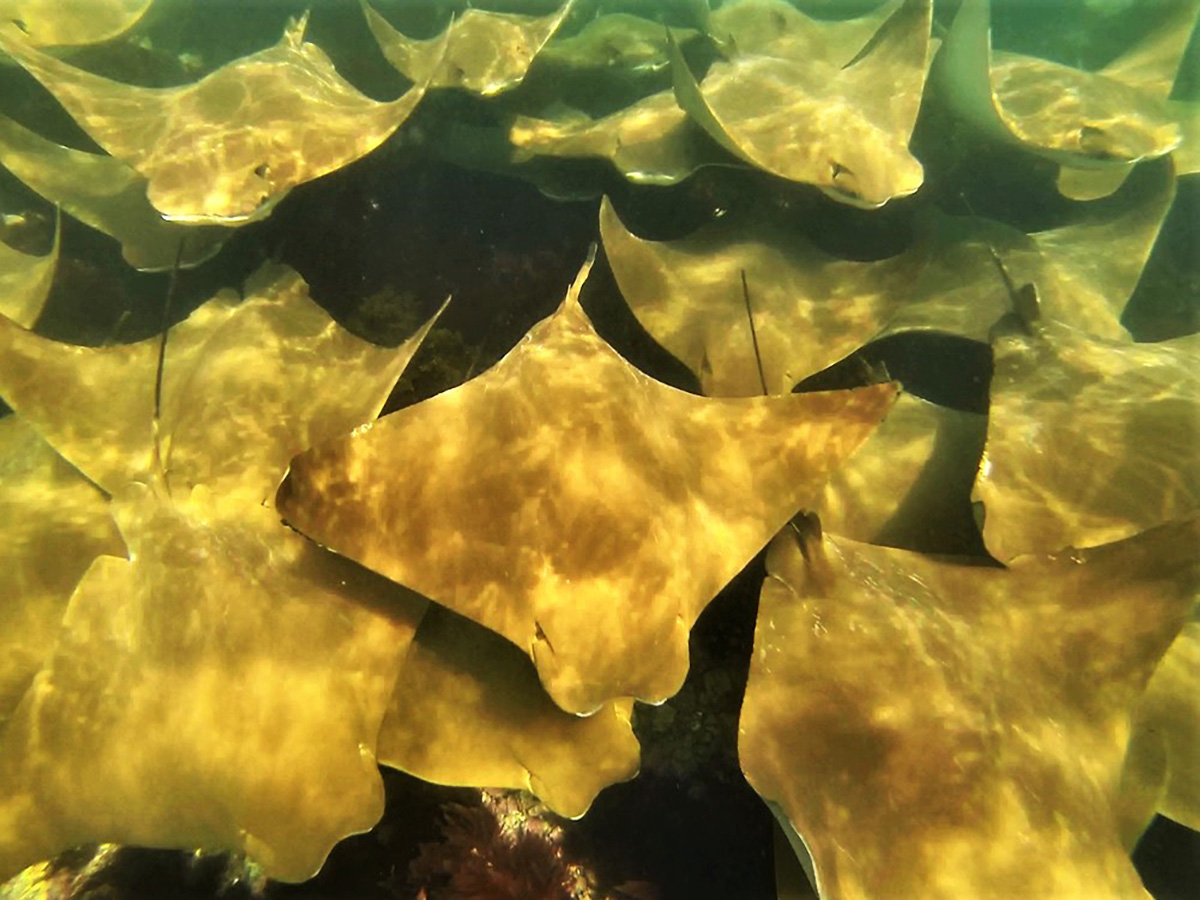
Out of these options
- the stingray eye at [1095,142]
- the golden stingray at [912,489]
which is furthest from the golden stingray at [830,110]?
the golden stingray at [912,489]

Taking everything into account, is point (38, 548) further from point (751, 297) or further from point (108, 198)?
point (751, 297)

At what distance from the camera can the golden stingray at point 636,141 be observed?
4723mm

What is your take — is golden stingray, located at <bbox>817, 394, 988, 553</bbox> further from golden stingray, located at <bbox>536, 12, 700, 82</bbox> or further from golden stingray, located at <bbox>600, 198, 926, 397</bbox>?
golden stingray, located at <bbox>536, 12, 700, 82</bbox>

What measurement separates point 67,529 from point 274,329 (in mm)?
1391

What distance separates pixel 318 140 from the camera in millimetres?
4238

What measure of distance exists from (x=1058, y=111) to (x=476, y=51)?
14.9ft

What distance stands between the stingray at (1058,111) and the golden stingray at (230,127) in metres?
3.71

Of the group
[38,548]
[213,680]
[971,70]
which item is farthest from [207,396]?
[971,70]

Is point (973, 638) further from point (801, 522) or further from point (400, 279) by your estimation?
point (400, 279)

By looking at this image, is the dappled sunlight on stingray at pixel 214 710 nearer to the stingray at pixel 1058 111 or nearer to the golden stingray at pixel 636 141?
the golden stingray at pixel 636 141

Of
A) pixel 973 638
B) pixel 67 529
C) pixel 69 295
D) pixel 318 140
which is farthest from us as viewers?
pixel 69 295

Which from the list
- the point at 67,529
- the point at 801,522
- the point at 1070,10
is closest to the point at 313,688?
the point at 67,529

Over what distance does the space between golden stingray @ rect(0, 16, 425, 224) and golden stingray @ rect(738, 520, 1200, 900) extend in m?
3.51

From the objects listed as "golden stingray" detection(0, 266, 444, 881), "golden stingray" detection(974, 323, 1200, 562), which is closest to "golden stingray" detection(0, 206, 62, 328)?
"golden stingray" detection(0, 266, 444, 881)
